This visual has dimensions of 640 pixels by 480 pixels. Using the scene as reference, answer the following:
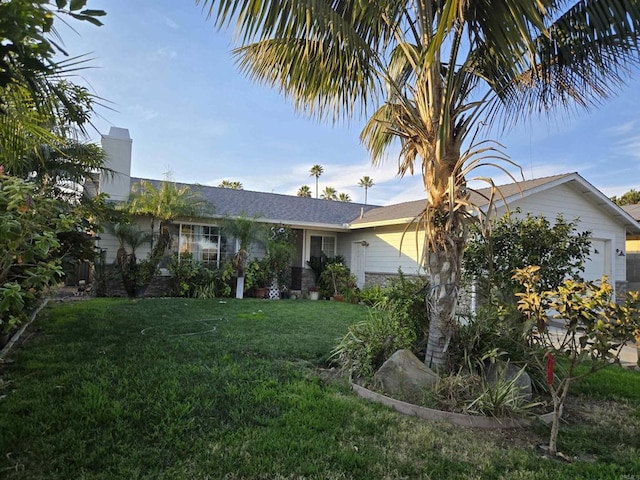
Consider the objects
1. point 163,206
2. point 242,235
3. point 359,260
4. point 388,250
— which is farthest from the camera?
point 359,260

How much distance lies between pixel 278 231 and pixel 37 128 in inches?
495

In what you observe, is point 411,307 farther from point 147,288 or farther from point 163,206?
point 147,288

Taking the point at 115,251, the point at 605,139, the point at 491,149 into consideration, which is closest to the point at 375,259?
the point at 605,139

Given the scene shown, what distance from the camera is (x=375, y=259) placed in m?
14.8

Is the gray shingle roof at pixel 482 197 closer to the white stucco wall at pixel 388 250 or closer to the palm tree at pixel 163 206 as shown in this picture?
the white stucco wall at pixel 388 250

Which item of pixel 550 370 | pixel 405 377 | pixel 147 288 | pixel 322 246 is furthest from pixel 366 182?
pixel 550 370

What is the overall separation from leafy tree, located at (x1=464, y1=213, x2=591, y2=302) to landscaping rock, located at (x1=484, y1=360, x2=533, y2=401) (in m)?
0.87

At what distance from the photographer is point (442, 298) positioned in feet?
15.5

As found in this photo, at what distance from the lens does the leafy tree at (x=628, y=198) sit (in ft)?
111

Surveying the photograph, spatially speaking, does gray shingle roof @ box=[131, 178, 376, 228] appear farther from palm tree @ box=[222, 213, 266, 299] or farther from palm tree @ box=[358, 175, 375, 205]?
palm tree @ box=[358, 175, 375, 205]

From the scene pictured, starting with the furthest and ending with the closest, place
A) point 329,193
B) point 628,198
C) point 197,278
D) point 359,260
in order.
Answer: point 329,193 → point 628,198 → point 359,260 → point 197,278

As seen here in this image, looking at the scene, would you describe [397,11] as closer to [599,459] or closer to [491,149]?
[491,149]

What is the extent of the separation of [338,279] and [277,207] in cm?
439

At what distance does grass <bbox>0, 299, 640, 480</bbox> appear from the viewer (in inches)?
110
